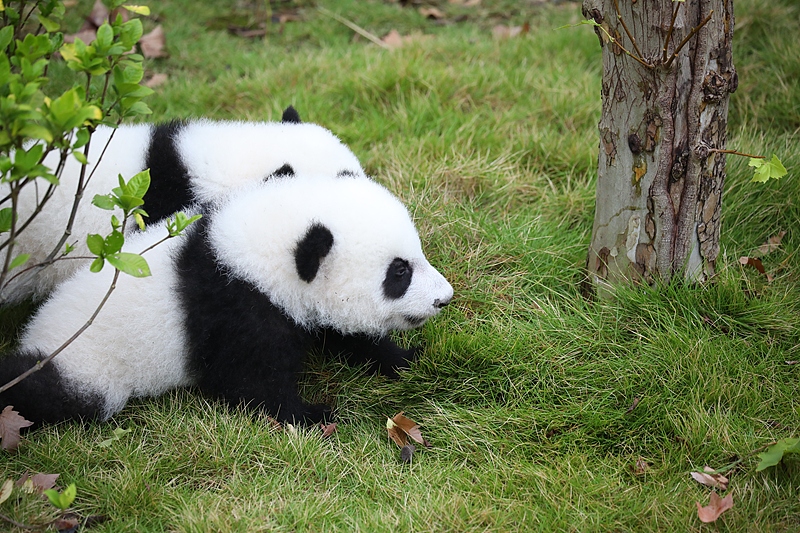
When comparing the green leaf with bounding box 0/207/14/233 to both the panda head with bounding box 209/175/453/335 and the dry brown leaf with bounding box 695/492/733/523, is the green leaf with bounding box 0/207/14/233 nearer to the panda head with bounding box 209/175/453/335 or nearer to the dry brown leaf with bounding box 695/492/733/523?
the panda head with bounding box 209/175/453/335

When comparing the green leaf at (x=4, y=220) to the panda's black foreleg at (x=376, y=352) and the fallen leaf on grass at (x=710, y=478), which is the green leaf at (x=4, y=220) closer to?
the panda's black foreleg at (x=376, y=352)

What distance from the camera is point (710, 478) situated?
286cm

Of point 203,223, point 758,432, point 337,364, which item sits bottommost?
point 337,364

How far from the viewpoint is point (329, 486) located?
9.61 ft

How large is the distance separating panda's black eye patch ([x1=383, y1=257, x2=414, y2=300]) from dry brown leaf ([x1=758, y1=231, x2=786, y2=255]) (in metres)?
2.09

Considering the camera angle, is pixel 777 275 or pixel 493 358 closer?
pixel 493 358

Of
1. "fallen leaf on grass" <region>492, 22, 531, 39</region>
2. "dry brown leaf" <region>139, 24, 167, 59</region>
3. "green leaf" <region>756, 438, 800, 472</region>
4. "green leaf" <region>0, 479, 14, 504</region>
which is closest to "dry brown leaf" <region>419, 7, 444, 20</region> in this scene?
"fallen leaf on grass" <region>492, 22, 531, 39</region>

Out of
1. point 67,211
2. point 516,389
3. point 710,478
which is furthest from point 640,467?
point 67,211

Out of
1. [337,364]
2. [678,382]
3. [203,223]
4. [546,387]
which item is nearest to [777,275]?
[678,382]

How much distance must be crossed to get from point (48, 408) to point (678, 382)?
2723 millimetres

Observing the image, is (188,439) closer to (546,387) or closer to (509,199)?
(546,387)

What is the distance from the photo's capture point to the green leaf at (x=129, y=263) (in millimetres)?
2391

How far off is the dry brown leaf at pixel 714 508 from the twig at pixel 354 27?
175 inches

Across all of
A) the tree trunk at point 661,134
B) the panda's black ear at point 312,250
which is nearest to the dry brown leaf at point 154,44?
the panda's black ear at point 312,250
